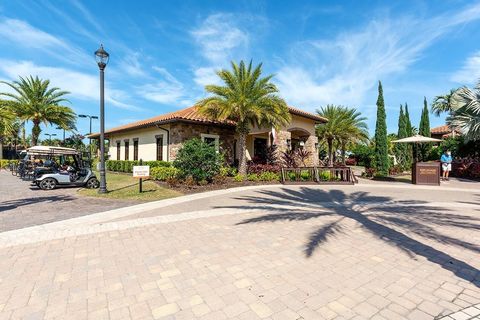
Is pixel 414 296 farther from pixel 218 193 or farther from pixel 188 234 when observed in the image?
pixel 218 193

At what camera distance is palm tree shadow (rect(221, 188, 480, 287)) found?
14.5 ft

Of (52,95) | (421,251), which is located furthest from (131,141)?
(421,251)

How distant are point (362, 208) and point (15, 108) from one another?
27.4 m

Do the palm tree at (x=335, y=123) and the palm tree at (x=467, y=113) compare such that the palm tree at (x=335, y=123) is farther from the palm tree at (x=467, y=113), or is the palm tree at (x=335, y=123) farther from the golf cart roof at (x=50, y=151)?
the golf cart roof at (x=50, y=151)

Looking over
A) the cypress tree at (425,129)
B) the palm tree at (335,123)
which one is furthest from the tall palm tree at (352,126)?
Result: the cypress tree at (425,129)

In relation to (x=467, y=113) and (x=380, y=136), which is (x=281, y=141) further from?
(x=467, y=113)

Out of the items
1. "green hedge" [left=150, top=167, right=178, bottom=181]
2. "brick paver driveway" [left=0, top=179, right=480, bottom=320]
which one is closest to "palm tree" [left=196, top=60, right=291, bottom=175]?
"green hedge" [left=150, top=167, right=178, bottom=181]

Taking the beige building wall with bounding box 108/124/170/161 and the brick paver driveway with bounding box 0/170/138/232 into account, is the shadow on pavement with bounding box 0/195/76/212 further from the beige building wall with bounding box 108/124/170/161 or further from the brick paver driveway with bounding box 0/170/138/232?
the beige building wall with bounding box 108/124/170/161

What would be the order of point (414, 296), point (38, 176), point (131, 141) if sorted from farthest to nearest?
1. point (131, 141)
2. point (38, 176)
3. point (414, 296)

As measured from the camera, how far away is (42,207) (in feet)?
27.0

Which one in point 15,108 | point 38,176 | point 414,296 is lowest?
point 414,296

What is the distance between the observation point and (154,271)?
3.76 m

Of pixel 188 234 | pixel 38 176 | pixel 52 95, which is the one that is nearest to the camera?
pixel 188 234

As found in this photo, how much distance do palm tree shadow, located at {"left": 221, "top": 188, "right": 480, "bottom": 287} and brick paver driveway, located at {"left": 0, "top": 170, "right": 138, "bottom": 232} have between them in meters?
4.61
